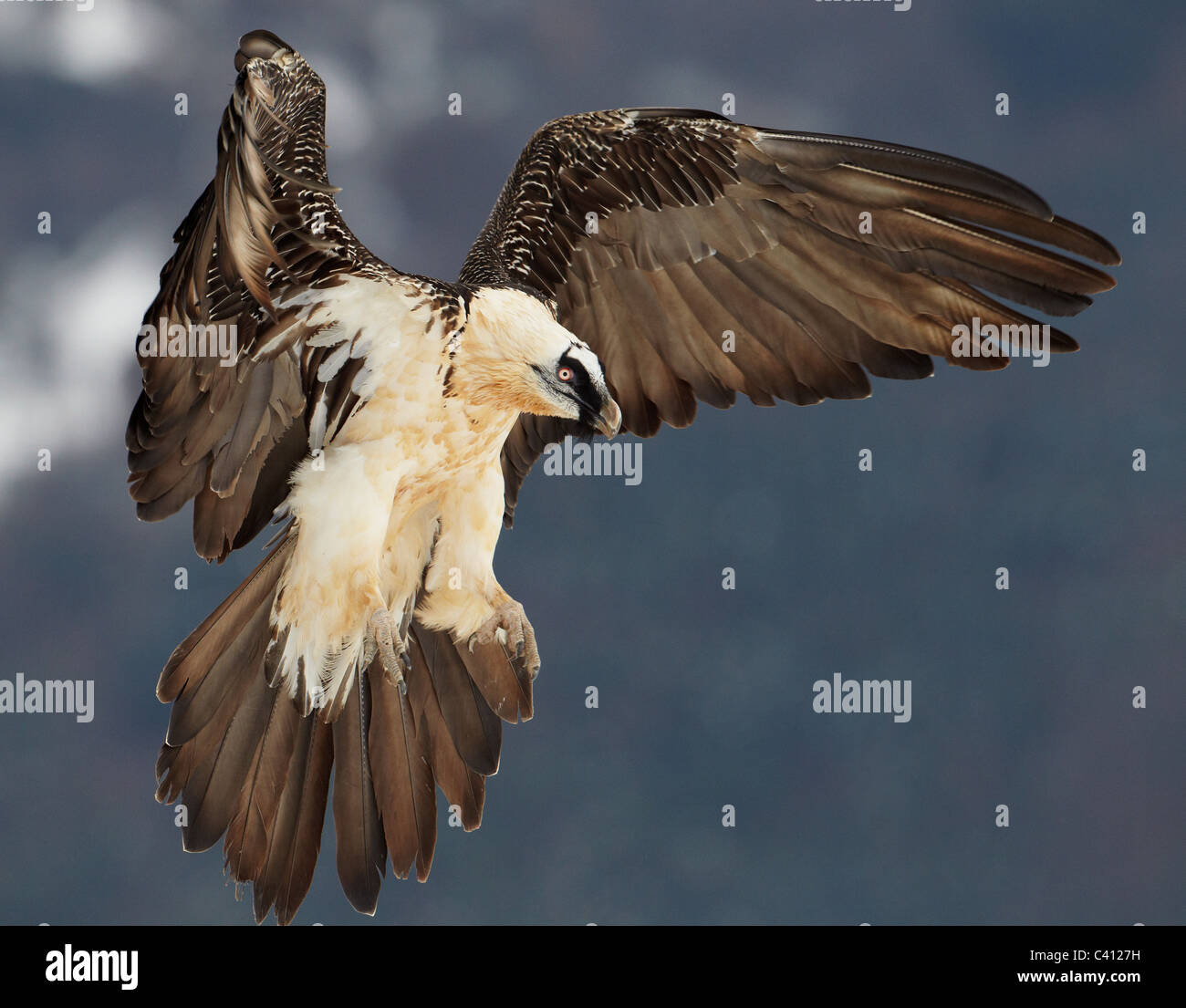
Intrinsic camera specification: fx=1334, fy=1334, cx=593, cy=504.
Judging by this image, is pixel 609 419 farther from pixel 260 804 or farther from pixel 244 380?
pixel 260 804

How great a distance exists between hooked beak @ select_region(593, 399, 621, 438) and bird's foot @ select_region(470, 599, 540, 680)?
0.90 meters

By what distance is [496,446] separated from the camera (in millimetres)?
5270

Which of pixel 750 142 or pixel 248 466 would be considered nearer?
pixel 248 466

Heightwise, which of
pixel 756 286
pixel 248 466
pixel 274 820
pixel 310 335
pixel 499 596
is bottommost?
pixel 274 820

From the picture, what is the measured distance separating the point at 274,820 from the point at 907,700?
306 cm

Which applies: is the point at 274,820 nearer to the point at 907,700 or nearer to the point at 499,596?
the point at 499,596

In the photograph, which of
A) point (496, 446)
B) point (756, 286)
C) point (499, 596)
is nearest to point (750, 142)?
point (756, 286)

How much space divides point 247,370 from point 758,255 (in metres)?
2.36

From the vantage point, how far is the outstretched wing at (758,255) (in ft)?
18.8

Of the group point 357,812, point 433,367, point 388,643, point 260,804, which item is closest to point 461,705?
point 357,812

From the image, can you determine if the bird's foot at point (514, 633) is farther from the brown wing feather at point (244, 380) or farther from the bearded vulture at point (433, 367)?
the brown wing feather at point (244, 380)

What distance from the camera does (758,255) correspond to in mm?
6078

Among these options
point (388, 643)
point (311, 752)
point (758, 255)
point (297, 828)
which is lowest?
point (297, 828)

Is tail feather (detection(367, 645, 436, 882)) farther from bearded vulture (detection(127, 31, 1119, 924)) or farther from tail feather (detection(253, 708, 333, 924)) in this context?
tail feather (detection(253, 708, 333, 924))
